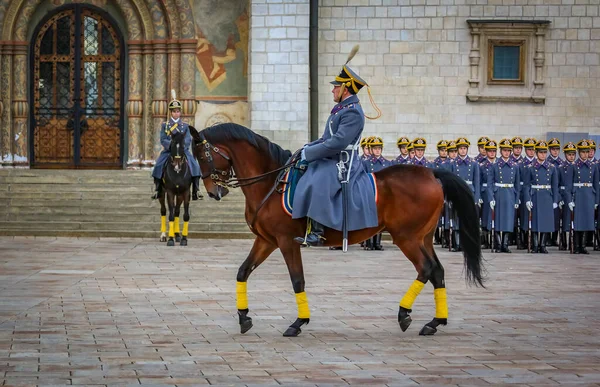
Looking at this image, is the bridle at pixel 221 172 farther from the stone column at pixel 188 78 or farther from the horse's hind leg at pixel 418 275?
the stone column at pixel 188 78

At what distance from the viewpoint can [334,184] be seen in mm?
9734

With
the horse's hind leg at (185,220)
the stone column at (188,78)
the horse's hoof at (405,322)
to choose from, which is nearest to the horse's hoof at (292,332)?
the horse's hoof at (405,322)

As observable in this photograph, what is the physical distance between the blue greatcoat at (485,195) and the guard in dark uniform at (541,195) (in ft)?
2.08

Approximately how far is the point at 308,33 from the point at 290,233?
54.9 feet

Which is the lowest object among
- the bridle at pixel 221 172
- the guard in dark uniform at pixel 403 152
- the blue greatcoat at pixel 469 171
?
the blue greatcoat at pixel 469 171

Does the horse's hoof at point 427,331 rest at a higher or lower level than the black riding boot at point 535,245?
higher

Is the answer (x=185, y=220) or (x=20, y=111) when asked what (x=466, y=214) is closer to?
(x=185, y=220)

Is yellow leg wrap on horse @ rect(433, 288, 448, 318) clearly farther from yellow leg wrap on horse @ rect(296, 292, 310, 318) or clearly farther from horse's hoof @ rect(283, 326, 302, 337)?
horse's hoof @ rect(283, 326, 302, 337)

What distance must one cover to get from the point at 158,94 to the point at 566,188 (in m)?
11.1

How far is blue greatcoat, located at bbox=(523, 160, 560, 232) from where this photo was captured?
19.5 meters

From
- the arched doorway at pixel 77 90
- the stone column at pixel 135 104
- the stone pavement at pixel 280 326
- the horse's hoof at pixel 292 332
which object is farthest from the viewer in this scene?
the arched doorway at pixel 77 90

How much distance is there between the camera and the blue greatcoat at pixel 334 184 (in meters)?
9.66

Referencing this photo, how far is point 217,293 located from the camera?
1256 centimetres

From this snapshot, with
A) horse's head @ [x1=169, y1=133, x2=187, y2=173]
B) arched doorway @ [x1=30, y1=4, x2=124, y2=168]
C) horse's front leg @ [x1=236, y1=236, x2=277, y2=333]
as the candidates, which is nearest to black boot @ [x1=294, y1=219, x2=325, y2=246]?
horse's front leg @ [x1=236, y1=236, x2=277, y2=333]
